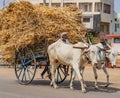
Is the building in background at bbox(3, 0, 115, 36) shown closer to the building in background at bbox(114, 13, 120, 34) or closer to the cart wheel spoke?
the building in background at bbox(114, 13, 120, 34)

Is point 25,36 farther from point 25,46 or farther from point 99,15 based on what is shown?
point 99,15

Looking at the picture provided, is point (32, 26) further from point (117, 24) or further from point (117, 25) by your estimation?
point (117, 24)

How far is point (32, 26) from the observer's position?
55.5ft

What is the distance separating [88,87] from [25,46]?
259 centimetres

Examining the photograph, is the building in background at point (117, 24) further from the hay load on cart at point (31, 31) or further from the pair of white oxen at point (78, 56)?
the pair of white oxen at point (78, 56)

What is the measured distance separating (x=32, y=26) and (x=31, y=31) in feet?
0.69

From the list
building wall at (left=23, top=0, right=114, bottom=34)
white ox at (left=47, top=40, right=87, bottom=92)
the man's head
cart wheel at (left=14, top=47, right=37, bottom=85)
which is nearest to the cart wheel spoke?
cart wheel at (left=14, top=47, right=37, bottom=85)

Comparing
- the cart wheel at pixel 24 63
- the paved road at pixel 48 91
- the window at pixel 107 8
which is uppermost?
the window at pixel 107 8

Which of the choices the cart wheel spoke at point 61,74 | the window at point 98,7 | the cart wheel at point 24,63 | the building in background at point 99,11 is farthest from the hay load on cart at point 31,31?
the window at point 98,7

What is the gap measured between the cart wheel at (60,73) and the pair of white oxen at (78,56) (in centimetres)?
114

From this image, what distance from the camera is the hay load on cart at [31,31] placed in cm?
1677

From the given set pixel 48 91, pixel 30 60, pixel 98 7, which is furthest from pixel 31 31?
pixel 98 7

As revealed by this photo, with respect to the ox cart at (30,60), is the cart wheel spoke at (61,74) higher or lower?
lower

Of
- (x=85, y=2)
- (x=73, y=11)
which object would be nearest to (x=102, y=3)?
(x=85, y=2)
